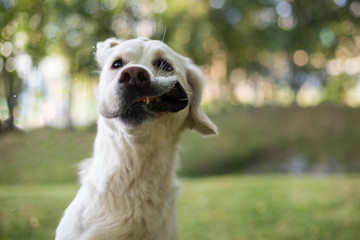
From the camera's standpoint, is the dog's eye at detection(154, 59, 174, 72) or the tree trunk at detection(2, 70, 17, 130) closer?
the dog's eye at detection(154, 59, 174, 72)

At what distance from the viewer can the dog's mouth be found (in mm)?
2129

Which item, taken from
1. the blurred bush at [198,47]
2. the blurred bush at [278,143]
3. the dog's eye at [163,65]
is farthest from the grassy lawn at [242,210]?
the blurred bush at [278,143]

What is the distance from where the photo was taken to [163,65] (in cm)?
238

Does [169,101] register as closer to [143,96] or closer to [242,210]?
[143,96]

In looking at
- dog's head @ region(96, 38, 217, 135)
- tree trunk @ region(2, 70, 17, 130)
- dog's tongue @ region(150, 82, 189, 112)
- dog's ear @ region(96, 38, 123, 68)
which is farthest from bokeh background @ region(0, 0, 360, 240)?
dog's tongue @ region(150, 82, 189, 112)

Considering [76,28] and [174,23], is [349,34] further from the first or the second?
[76,28]

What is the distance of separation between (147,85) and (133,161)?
0.70 m

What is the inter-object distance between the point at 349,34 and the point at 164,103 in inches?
473

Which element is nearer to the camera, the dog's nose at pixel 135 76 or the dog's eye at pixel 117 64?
the dog's nose at pixel 135 76

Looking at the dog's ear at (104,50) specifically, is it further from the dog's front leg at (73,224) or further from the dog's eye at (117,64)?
the dog's front leg at (73,224)

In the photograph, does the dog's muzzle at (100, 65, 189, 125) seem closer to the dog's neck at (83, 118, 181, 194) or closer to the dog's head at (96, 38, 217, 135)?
the dog's head at (96, 38, 217, 135)

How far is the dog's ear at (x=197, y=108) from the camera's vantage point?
268 centimetres

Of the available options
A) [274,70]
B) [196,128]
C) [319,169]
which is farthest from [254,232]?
[274,70]

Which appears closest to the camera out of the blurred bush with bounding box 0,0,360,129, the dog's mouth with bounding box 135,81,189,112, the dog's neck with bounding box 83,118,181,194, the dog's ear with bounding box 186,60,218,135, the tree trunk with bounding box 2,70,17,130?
the dog's mouth with bounding box 135,81,189,112
